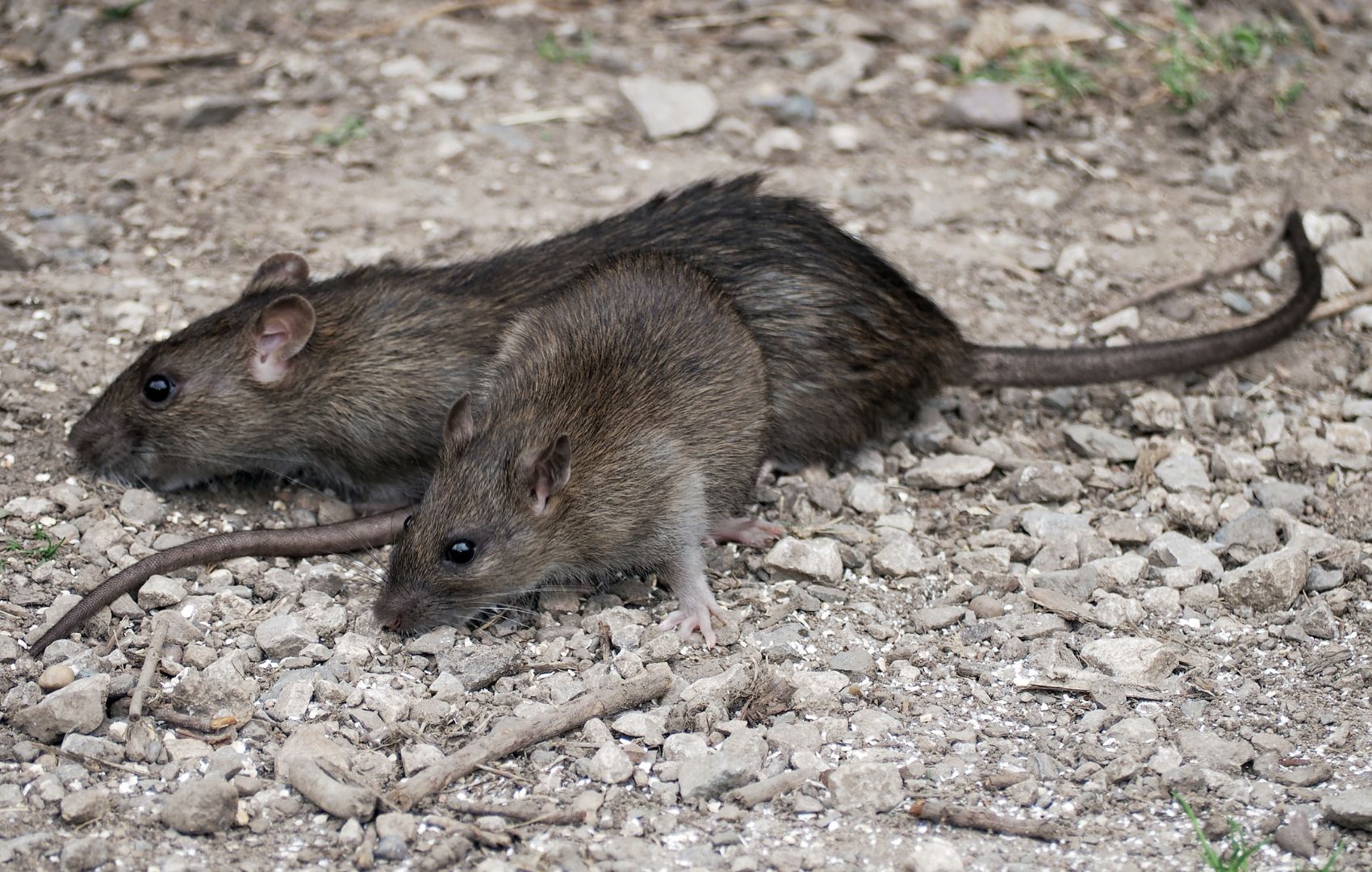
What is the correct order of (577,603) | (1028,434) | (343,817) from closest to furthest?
(343,817), (577,603), (1028,434)

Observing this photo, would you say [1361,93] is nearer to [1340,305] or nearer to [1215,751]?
[1340,305]

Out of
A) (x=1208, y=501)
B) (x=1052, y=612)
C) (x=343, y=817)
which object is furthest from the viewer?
(x=1208, y=501)

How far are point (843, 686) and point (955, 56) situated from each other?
15.3 ft

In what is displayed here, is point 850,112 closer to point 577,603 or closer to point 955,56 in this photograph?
point 955,56

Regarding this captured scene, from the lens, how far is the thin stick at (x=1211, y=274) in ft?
21.1

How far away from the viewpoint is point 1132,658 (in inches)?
173

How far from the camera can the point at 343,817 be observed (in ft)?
12.3

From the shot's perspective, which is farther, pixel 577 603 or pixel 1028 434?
pixel 1028 434

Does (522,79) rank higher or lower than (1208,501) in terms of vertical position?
higher

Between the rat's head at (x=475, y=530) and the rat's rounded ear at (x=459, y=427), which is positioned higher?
the rat's rounded ear at (x=459, y=427)

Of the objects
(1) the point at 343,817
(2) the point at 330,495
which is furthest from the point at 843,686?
(2) the point at 330,495

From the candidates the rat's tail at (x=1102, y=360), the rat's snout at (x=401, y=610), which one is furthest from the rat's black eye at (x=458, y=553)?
the rat's tail at (x=1102, y=360)

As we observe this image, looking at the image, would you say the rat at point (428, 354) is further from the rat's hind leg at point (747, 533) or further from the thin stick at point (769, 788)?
the thin stick at point (769, 788)

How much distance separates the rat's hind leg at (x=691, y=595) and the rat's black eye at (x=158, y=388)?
76.2 inches
